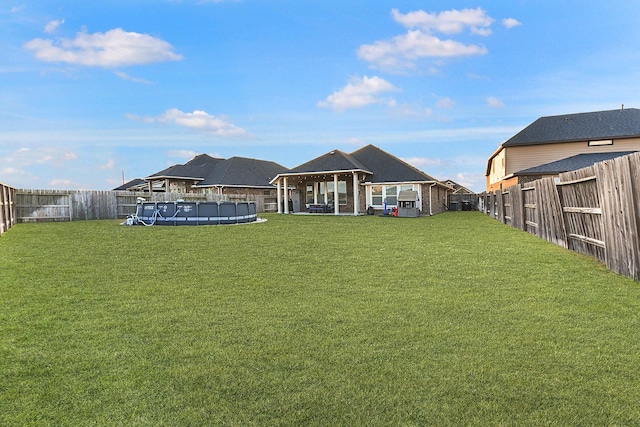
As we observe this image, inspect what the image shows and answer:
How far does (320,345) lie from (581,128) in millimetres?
32660

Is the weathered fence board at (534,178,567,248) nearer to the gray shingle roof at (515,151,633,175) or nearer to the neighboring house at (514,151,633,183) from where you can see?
the gray shingle roof at (515,151,633,175)

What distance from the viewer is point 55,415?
8.37 ft

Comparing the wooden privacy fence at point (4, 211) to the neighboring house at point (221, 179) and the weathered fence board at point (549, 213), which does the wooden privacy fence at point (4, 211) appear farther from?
the neighboring house at point (221, 179)

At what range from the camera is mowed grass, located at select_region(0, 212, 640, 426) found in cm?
259

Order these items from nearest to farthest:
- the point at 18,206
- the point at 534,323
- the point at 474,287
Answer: the point at 534,323 < the point at 474,287 < the point at 18,206

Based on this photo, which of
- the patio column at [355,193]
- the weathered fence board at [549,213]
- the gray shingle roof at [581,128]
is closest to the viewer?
the weathered fence board at [549,213]

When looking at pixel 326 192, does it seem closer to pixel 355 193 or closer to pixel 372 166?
pixel 355 193

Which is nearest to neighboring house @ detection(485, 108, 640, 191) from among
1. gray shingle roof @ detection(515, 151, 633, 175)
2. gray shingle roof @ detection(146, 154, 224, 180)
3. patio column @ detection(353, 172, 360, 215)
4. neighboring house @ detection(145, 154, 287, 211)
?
gray shingle roof @ detection(515, 151, 633, 175)

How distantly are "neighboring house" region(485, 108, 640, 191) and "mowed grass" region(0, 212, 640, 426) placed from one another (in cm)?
2396

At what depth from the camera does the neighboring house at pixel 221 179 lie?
36.7 meters

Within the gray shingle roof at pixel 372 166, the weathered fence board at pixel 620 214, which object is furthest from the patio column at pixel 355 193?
the weathered fence board at pixel 620 214

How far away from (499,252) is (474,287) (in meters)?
3.63

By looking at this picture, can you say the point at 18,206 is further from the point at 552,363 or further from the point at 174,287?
the point at 552,363

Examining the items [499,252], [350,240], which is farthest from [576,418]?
[350,240]
